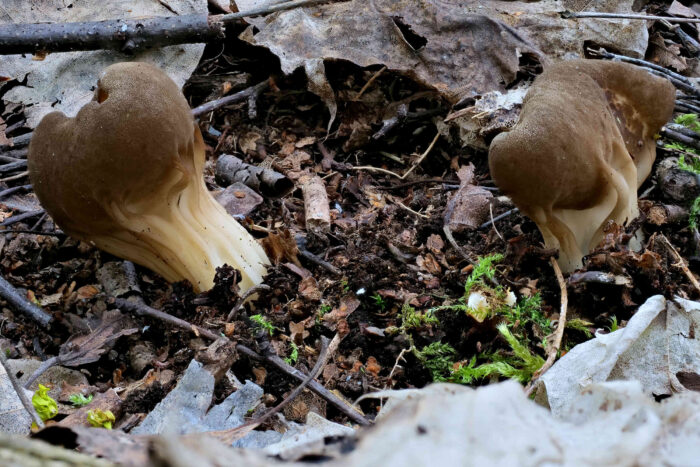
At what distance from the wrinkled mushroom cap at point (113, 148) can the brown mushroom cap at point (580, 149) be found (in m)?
1.18

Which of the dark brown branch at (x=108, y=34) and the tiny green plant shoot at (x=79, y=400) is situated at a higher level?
the dark brown branch at (x=108, y=34)

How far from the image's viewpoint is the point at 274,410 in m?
2.00

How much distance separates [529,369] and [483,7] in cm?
254

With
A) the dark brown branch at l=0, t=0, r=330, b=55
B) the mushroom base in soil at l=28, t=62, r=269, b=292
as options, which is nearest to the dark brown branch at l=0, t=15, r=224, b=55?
the dark brown branch at l=0, t=0, r=330, b=55

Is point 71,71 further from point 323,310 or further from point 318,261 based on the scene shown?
point 323,310

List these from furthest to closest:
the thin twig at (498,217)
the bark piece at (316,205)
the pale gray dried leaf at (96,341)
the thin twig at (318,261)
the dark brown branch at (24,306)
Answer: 1. the bark piece at (316,205)
2. the thin twig at (498,217)
3. the thin twig at (318,261)
4. the dark brown branch at (24,306)
5. the pale gray dried leaf at (96,341)

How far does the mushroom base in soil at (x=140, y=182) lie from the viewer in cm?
236

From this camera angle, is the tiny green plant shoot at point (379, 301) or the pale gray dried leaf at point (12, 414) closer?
the pale gray dried leaf at point (12, 414)

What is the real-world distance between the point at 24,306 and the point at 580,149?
2.21 meters

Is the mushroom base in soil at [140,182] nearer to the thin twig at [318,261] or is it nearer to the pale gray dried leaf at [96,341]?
the thin twig at [318,261]

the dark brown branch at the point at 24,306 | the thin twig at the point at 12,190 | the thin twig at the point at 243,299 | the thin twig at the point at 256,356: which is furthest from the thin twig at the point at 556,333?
the thin twig at the point at 12,190

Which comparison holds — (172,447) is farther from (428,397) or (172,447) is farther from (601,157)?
(601,157)

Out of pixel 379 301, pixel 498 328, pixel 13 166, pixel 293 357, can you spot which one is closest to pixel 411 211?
pixel 379 301

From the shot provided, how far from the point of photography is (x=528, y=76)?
3723 millimetres
